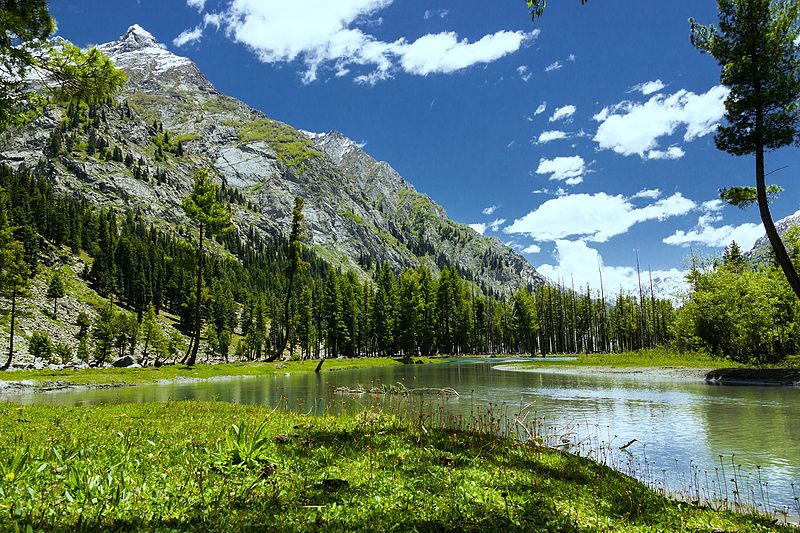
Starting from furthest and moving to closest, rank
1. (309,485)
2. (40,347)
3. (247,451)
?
(40,347), (247,451), (309,485)

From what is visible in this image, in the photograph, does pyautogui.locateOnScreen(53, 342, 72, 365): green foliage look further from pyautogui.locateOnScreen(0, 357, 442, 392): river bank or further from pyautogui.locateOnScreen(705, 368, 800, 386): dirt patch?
pyautogui.locateOnScreen(705, 368, 800, 386): dirt patch

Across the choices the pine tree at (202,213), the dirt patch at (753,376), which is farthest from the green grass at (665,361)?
the pine tree at (202,213)

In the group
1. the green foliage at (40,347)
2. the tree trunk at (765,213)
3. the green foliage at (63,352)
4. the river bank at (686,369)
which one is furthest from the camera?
the green foliage at (63,352)

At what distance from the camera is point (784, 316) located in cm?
4169

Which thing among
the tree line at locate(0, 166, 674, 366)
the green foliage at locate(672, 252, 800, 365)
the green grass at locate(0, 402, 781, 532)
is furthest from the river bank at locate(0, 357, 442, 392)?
the green foliage at locate(672, 252, 800, 365)

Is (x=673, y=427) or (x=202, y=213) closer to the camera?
(x=673, y=427)

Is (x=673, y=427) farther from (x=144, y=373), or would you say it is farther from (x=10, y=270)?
(x=10, y=270)

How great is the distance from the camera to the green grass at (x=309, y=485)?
532cm

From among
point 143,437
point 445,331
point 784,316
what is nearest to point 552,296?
point 445,331

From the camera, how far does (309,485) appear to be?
21.9 feet

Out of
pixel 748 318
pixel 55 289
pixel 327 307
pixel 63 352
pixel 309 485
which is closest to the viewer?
pixel 309 485

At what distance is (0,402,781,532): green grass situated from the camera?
5.32 m

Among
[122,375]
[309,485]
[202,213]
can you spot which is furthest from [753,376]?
[122,375]

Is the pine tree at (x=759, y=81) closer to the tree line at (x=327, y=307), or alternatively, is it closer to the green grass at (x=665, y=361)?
the green grass at (x=665, y=361)
